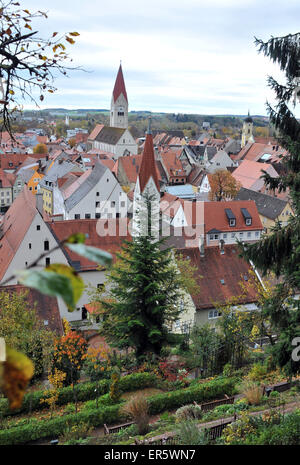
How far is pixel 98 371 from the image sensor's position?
1495 centimetres

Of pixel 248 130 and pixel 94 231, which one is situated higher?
pixel 248 130

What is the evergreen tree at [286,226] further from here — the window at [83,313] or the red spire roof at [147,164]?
the red spire roof at [147,164]

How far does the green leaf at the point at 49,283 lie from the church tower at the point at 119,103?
107 meters

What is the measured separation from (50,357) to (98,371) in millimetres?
1930

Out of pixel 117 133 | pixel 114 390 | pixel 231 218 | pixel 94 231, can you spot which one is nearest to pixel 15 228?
pixel 94 231

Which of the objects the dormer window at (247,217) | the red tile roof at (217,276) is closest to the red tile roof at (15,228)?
the red tile roof at (217,276)

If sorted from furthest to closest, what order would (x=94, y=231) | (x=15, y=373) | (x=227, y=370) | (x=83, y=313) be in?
(x=94, y=231)
(x=83, y=313)
(x=227, y=370)
(x=15, y=373)

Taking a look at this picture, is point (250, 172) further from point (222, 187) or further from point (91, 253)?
point (91, 253)

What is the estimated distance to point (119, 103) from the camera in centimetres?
10456

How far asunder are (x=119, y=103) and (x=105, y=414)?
99227 millimetres

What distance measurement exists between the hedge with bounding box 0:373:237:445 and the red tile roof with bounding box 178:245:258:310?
365 inches

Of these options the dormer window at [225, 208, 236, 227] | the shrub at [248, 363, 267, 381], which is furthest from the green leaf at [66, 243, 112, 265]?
the dormer window at [225, 208, 236, 227]

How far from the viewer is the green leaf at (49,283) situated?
1246 millimetres
